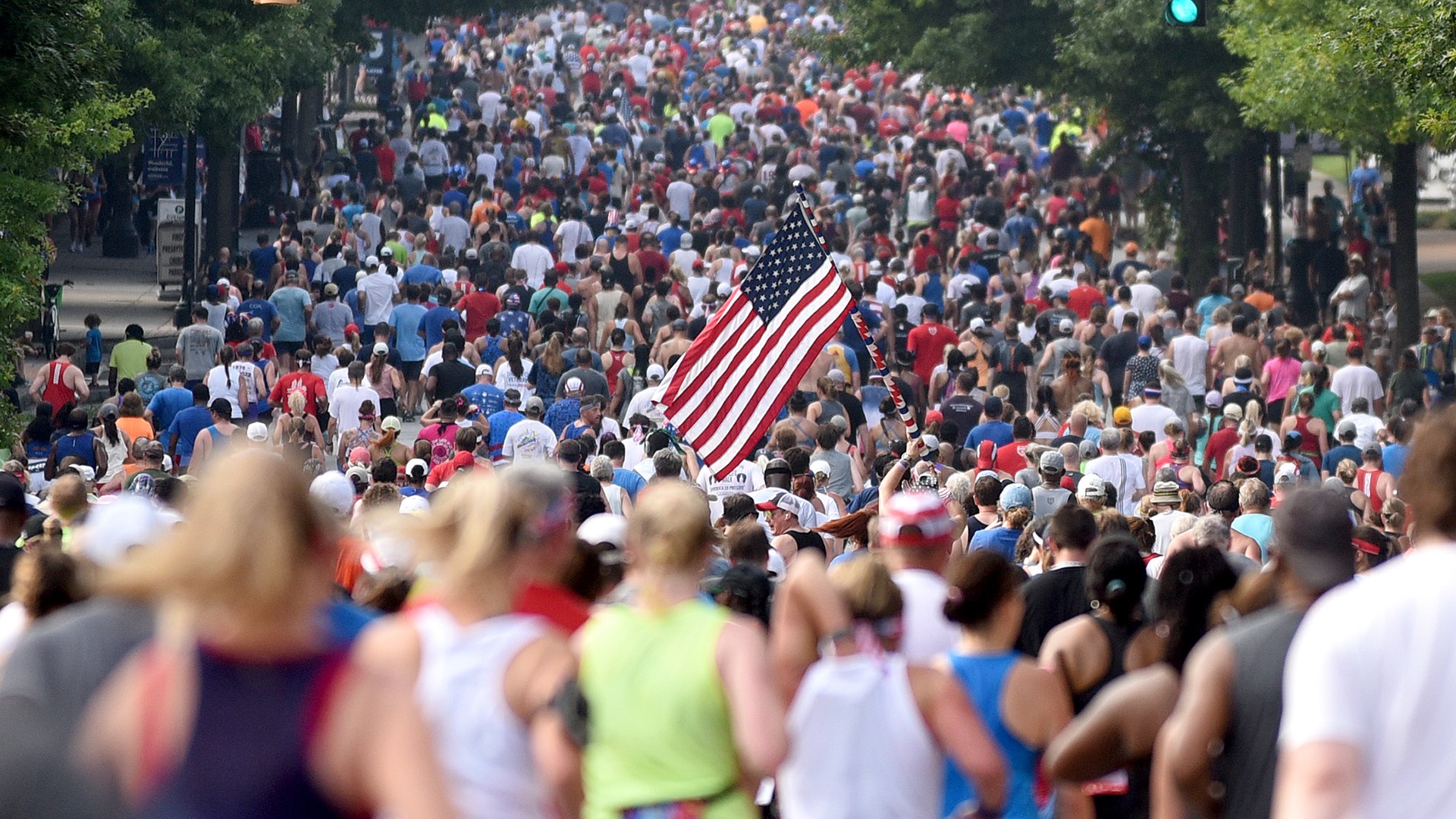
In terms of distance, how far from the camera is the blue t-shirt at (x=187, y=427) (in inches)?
645

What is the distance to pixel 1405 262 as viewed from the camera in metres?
23.0

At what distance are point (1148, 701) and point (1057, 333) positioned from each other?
1719 centimetres

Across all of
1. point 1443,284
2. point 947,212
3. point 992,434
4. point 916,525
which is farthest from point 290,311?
point 916,525

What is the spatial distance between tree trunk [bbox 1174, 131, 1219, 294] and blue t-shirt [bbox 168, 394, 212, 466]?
51.0 feet

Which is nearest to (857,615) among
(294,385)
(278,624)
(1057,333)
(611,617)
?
(611,617)

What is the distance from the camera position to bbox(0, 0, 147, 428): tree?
1420 centimetres

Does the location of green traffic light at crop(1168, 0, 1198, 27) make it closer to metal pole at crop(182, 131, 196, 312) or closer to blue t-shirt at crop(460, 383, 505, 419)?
blue t-shirt at crop(460, 383, 505, 419)

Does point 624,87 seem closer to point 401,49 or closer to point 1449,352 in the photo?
point 401,49

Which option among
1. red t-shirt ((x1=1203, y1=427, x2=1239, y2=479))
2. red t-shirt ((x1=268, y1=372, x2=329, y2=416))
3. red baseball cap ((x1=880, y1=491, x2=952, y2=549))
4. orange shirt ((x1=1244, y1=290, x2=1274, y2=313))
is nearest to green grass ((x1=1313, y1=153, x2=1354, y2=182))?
orange shirt ((x1=1244, y1=290, x2=1274, y2=313))

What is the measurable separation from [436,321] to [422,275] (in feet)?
8.37

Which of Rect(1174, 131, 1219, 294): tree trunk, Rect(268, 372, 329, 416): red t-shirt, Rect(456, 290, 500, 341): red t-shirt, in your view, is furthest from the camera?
Rect(1174, 131, 1219, 294): tree trunk

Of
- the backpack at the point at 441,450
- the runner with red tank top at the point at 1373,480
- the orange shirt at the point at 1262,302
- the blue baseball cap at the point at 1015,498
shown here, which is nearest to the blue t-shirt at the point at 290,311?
the backpack at the point at 441,450

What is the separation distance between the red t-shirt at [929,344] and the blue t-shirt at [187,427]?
7.12 meters

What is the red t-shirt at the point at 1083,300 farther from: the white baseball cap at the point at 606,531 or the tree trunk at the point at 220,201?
the white baseball cap at the point at 606,531
